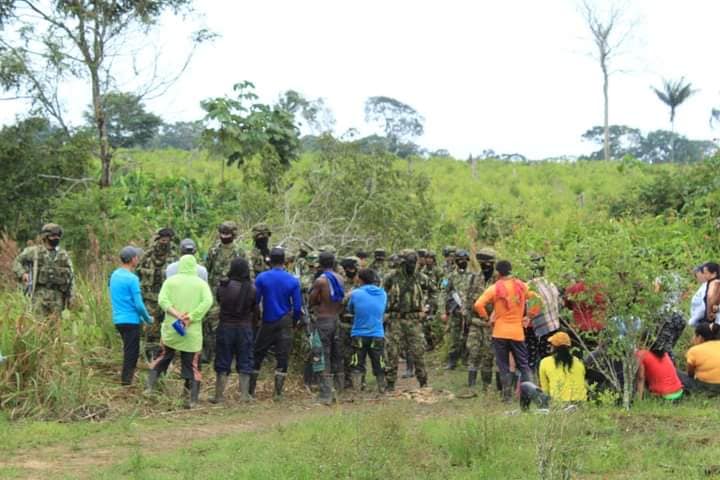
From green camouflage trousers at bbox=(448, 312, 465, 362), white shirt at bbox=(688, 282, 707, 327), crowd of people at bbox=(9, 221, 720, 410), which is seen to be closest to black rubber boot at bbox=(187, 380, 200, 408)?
crowd of people at bbox=(9, 221, 720, 410)

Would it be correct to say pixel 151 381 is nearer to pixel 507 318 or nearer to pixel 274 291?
pixel 274 291

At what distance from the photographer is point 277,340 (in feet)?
36.0

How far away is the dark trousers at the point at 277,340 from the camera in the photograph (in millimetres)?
10930

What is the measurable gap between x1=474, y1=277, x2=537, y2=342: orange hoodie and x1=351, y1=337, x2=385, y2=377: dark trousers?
4.63 ft

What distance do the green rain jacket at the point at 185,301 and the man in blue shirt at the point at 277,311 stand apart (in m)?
0.87

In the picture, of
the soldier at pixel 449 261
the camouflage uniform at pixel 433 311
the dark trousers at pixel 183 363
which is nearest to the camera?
the dark trousers at pixel 183 363

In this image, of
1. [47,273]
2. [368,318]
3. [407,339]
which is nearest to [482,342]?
[407,339]

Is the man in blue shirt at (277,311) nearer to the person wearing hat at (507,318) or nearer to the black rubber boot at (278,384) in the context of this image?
the black rubber boot at (278,384)

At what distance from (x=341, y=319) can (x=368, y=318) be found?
58cm

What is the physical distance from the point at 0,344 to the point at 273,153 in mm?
10229

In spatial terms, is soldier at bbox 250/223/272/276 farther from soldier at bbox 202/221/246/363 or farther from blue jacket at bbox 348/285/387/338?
blue jacket at bbox 348/285/387/338

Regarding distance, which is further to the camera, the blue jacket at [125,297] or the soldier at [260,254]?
the soldier at [260,254]

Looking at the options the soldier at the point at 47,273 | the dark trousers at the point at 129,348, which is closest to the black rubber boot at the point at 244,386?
the dark trousers at the point at 129,348

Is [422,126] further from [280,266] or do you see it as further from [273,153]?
[280,266]
